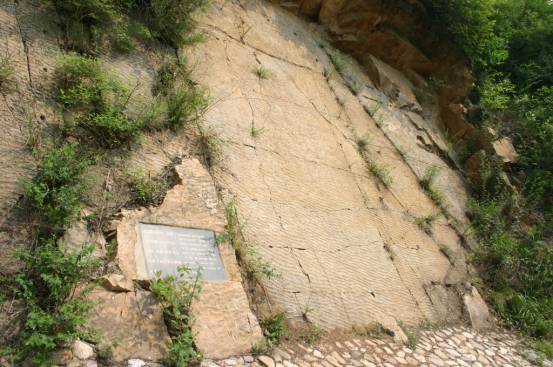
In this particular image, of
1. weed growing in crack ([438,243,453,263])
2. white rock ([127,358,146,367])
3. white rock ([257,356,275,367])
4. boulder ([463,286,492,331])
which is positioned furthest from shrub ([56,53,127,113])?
boulder ([463,286,492,331])

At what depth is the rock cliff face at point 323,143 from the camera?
3.49 metres

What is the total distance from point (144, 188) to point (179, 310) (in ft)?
3.46

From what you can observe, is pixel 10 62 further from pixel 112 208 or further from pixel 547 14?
pixel 547 14

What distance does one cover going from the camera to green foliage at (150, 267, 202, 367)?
2.52m

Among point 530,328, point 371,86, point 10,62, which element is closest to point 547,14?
point 371,86

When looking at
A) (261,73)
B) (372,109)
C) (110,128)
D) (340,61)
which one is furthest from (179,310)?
(340,61)

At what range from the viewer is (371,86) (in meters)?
7.09

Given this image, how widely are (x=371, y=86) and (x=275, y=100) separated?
8.31 feet

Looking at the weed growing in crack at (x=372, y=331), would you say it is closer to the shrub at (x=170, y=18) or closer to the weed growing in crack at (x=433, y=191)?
the weed growing in crack at (x=433, y=191)

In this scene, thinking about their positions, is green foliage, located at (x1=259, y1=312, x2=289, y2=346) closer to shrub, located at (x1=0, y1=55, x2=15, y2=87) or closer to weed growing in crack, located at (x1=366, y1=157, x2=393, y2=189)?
shrub, located at (x1=0, y1=55, x2=15, y2=87)

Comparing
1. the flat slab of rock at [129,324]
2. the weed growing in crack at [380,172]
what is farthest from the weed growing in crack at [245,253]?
the weed growing in crack at [380,172]

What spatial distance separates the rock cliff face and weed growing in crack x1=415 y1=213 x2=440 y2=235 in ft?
0.09

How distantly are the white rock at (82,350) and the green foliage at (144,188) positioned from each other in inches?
45.8

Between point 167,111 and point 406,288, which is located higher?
point 167,111
